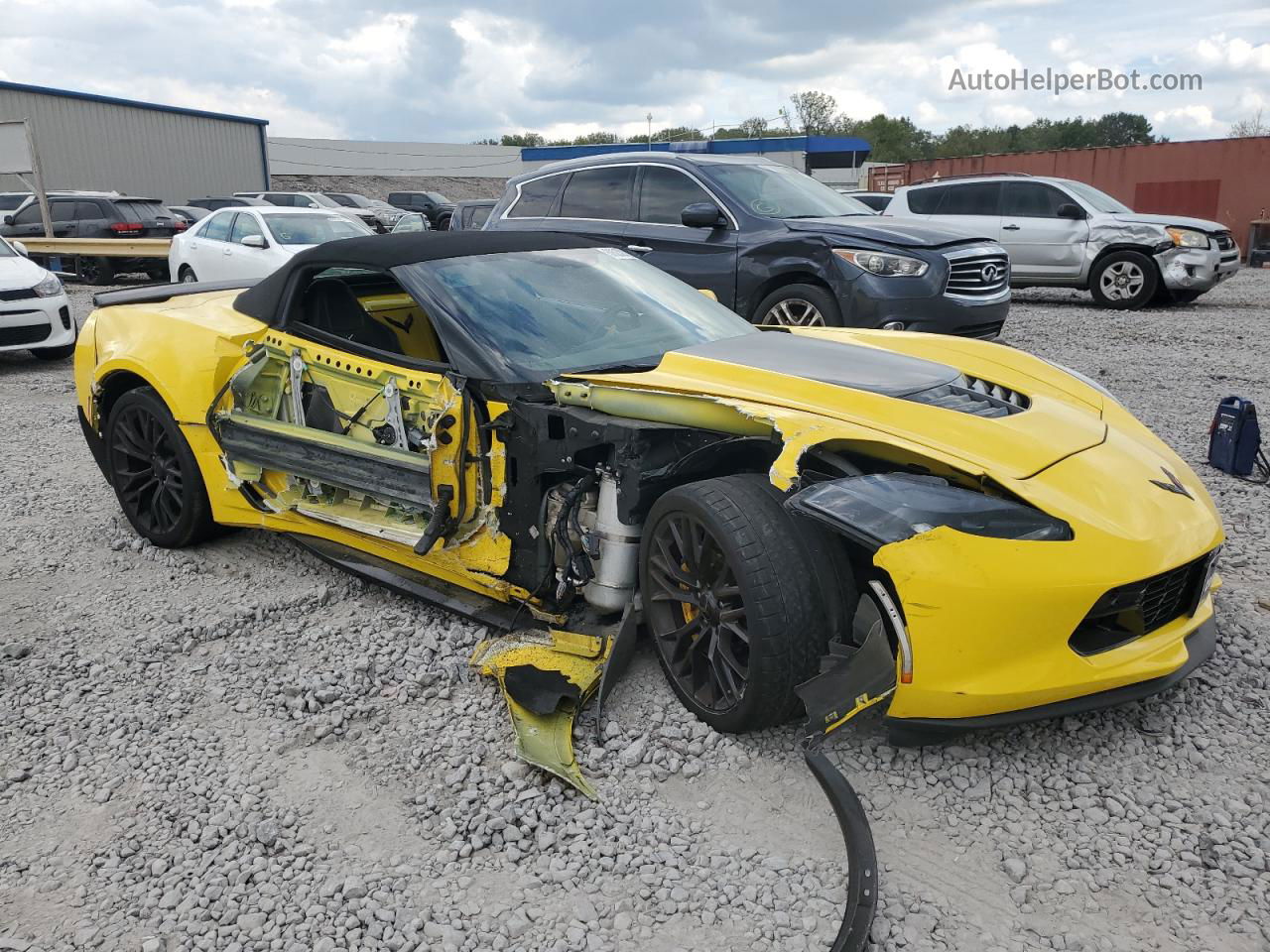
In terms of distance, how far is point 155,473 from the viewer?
4539mm

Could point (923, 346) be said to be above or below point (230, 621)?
above

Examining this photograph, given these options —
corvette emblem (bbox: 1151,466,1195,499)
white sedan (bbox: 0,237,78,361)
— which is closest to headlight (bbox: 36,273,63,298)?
white sedan (bbox: 0,237,78,361)

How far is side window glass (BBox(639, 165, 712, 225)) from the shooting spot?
7719 millimetres

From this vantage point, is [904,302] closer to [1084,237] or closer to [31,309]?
[1084,237]

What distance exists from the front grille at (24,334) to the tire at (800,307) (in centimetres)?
700

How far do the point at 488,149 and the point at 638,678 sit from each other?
169 ft

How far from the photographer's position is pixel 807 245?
7.13m

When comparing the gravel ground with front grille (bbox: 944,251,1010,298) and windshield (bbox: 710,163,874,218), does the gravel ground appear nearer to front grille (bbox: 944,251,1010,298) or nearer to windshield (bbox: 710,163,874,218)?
front grille (bbox: 944,251,1010,298)

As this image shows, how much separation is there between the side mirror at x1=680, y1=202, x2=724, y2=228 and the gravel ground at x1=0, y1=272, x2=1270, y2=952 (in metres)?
4.34

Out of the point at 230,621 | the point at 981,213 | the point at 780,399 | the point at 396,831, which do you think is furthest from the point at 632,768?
the point at 981,213

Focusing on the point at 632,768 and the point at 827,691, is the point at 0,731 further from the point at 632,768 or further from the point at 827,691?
the point at 827,691

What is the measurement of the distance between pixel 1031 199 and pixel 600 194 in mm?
7024

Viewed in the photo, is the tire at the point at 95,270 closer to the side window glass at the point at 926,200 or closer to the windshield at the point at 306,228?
the windshield at the point at 306,228

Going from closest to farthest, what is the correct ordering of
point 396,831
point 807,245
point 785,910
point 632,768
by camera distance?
point 785,910, point 396,831, point 632,768, point 807,245
